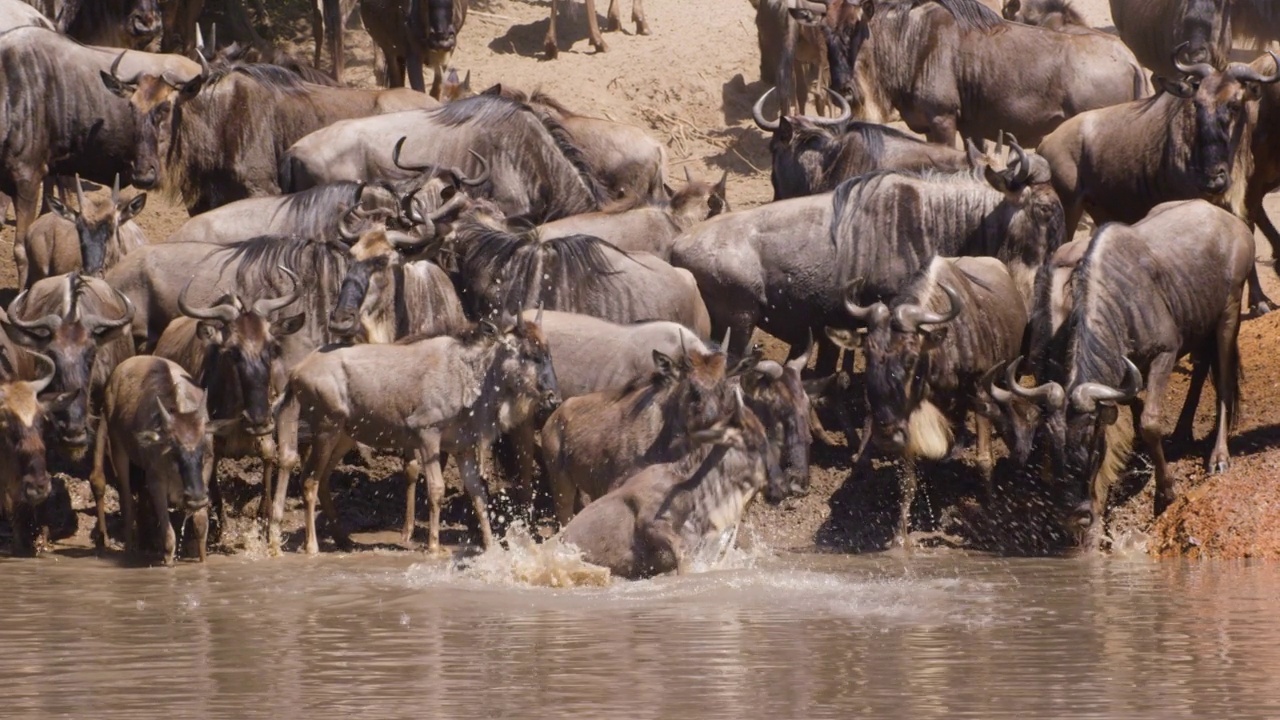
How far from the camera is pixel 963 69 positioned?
15.6 m

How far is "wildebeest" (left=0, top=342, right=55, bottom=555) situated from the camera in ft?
36.5

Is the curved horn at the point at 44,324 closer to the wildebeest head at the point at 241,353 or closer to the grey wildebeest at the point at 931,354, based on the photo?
the wildebeest head at the point at 241,353

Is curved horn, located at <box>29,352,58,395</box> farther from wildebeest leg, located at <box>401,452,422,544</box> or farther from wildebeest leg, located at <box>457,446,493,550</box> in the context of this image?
wildebeest leg, located at <box>457,446,493,550</box>

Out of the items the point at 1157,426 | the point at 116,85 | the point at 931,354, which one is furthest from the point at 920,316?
the point at 116,85

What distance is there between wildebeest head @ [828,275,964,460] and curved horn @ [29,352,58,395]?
441cm

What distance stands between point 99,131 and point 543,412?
4.80 meters

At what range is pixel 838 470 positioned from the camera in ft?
40.5

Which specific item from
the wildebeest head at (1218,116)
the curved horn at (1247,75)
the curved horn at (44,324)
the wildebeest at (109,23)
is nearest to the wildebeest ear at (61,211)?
the curved horn at (44,324)

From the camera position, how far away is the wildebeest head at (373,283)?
39.8 ft

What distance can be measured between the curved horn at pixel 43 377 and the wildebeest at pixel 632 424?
107 inches

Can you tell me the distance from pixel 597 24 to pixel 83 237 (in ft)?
28.5

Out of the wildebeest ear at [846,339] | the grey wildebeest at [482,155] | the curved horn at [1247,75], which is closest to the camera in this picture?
the wildebeest ear at [846,339]

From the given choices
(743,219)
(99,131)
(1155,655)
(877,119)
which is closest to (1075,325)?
(743,219)

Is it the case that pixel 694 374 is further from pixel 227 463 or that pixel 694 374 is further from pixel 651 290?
pixel 227 463
